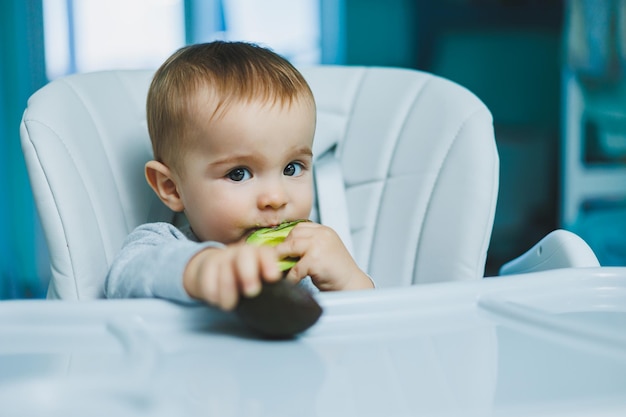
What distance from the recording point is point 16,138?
3.11m

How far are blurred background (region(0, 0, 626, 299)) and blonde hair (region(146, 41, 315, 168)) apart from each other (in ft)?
7.82

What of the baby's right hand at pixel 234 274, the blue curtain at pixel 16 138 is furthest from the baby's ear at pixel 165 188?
the blue curtain at pixel 16 138

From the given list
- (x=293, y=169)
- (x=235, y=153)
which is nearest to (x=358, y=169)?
(x=293, y=169)

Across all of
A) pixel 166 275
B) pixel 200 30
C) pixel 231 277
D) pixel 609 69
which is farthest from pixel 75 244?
pixel 609 69

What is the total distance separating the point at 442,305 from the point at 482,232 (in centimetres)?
34

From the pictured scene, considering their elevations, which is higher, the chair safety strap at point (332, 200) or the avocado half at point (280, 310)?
the avocado half at point (280, 310)

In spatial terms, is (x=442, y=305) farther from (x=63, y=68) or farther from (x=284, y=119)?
(x=63, y=68)

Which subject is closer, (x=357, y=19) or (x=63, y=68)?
(x=63, y=68)

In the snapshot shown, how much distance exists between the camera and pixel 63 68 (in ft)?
10.5

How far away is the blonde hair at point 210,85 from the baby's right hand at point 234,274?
1.17 ft

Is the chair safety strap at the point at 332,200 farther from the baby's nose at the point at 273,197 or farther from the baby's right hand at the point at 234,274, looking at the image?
the baby's right hand at the point at 234,274

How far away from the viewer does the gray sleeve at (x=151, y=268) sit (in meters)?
0.64

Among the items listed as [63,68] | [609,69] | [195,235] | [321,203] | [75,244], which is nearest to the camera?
[75,244]

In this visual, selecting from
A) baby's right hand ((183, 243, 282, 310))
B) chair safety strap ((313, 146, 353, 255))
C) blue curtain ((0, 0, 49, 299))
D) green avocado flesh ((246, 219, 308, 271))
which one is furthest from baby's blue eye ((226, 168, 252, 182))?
blue curtain ((0, 0, 49, 299))
